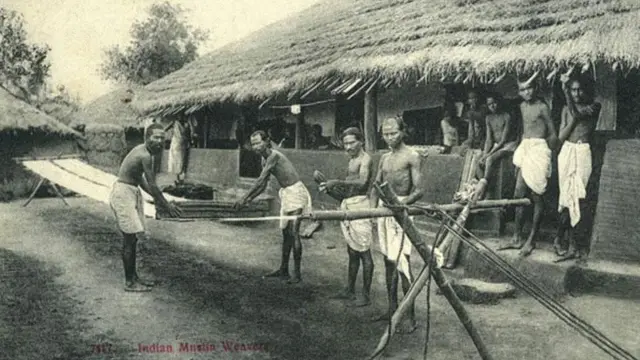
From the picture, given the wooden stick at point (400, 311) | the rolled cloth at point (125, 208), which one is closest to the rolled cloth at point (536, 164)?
the wooden stick at point (400, 311)

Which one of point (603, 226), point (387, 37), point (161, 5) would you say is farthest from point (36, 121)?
point (603, 226)

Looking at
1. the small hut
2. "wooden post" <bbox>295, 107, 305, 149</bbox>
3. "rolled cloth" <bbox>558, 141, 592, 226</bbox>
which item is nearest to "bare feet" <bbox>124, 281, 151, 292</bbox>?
"rolled cloth" <bbox>558, 141, 592, 226</bbox>

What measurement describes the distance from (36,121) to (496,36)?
1078cm

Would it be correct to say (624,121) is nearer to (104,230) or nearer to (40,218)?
(104,230)

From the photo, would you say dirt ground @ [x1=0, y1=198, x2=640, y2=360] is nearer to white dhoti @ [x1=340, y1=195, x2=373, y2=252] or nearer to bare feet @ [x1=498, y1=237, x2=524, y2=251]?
white dhoti @ [x1=340, y1=195, x2=373, y2=252]

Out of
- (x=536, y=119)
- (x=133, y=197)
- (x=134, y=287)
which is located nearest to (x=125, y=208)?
(x=133, y=197)

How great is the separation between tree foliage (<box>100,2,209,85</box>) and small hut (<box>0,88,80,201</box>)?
15.8 ft

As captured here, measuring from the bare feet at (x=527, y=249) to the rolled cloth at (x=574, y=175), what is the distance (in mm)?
433

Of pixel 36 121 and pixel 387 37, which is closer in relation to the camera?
pixel 387 37

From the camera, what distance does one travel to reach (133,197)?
5.86m

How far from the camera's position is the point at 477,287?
18.3 feet

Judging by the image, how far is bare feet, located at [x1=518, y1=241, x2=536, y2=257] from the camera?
6.04 metres

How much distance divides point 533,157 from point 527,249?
913mm

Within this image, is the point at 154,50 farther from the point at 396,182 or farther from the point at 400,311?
the point at 400,311
